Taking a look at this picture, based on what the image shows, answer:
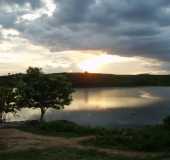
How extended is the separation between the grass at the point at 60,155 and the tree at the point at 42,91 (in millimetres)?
21600

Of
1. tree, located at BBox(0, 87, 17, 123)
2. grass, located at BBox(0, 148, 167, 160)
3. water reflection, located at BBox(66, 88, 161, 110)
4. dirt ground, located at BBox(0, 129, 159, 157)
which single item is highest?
tree, located at BBox(0, 87, 17, 123)

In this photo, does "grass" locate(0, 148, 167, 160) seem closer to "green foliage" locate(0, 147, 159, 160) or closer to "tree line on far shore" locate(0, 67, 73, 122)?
"green foliage" locate(0, 147, 159, 160)

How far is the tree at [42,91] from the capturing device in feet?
155

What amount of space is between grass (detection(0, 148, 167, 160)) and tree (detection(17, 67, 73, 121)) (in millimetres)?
21600

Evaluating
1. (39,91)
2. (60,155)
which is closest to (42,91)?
(39,91)

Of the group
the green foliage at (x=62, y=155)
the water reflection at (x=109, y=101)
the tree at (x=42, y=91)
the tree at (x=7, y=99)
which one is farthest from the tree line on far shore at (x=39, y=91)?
the water reflection at (x=109, y=101)

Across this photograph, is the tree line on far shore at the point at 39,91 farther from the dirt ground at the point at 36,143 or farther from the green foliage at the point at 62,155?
the green foliage at the point at 62,155

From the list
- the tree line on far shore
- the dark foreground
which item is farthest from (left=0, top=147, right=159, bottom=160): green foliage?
the tree line on far shore

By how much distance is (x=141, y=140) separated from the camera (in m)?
27.7

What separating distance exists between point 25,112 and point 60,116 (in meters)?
8.58

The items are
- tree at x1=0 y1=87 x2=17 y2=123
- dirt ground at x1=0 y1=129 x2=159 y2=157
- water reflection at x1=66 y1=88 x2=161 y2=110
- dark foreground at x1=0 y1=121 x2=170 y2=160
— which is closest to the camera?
dark foreground at x1=0 y1=121 x2=170 y2=160

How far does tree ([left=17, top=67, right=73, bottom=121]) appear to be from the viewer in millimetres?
47312

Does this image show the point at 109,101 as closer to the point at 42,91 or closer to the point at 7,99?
the point at 42,91

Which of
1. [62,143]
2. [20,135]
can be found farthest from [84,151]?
[20,135]
